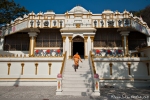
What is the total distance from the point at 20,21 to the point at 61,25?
16.1 feet

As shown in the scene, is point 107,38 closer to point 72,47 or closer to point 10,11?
point 72,47

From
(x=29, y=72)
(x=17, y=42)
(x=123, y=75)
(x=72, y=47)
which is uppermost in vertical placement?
(x=17, y=42)

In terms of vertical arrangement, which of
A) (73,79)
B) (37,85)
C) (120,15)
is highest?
(120,15)

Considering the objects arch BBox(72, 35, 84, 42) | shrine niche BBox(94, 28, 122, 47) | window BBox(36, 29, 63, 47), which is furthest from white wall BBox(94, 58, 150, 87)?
window BBox(36, 29, 63, 47)

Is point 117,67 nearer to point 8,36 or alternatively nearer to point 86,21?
point 86,21

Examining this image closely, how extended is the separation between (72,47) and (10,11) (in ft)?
27.7

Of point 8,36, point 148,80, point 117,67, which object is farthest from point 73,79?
point 8,36

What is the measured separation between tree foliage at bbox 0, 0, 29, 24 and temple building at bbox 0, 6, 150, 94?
0.84 metres

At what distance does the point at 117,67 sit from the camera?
1116 cm

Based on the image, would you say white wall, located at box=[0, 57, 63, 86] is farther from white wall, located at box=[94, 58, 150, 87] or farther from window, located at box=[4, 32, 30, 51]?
window, located at box=[4, 32, 30, 51]

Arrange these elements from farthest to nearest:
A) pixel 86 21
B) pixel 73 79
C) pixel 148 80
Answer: pixel 86 21, pixel 148 80, pixel 73 79

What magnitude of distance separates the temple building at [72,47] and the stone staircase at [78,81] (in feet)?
3.24

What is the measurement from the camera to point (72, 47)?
47.4 feet

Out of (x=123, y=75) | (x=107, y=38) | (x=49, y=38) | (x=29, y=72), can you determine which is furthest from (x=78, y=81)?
(x=49, y=38)
